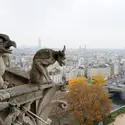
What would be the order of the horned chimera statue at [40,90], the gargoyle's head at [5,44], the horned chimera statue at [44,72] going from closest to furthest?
1. the gargoyle's head at [5,44]
2. the horned chimera statue at [40,90]
3. the horned chimera statue at [44,72]

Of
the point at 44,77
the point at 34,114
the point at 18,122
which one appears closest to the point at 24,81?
the point at 44,77

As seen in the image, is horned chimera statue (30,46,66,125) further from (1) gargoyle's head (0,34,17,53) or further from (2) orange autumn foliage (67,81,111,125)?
(2) orange autumn foliage (67,81,111,125)

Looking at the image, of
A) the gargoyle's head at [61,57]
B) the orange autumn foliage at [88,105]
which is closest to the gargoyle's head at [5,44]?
the gargoyle's head at [61,57]

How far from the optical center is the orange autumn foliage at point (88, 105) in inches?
792

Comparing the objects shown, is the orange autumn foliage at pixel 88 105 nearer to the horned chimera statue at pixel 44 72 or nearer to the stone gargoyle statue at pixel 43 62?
the horned chimera statue at pixel 44 72

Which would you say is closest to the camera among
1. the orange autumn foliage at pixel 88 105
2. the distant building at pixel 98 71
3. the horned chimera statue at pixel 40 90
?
the horned chimera statue at pixel 40 90

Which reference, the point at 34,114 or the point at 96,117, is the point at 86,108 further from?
the point at 34,114

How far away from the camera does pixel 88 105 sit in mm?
20625

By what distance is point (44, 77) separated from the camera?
4031mm

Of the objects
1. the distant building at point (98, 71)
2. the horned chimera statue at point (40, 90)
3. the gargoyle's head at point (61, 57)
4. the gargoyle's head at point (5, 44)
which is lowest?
the distant building at point (98, 71)

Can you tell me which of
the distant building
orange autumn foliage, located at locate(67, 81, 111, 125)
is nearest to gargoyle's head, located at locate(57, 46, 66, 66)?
orange autumn foliage, located at locate(67, 81, 111, 125)

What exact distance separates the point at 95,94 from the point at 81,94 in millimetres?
1190

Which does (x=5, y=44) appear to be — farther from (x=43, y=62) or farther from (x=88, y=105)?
(x=88, y=105)

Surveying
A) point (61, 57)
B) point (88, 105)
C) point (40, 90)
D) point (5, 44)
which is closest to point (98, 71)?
point (88, 105)
